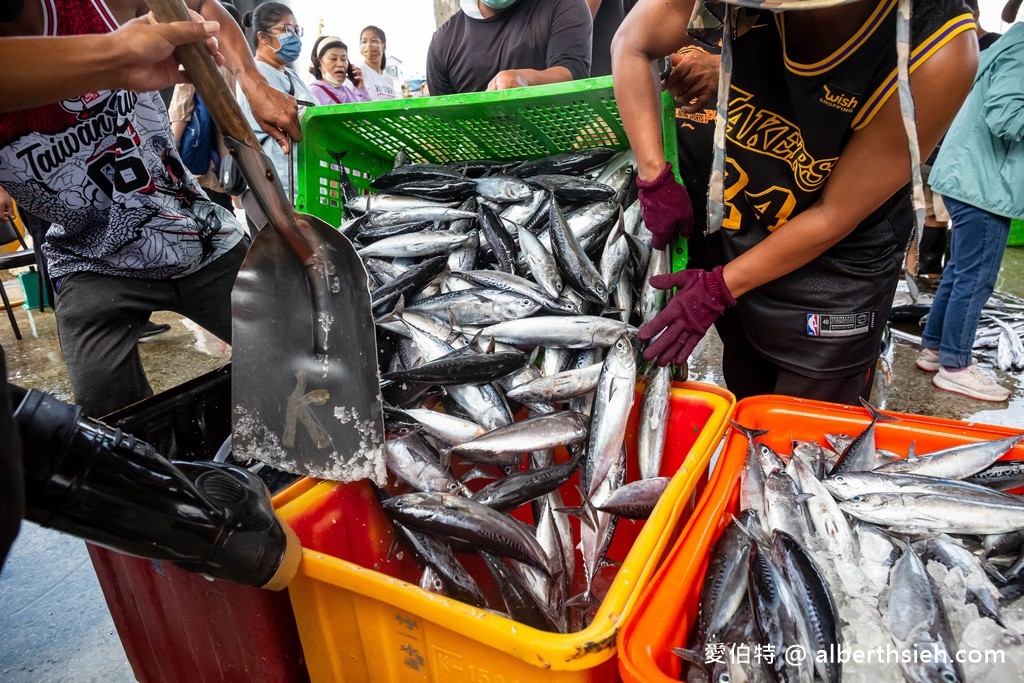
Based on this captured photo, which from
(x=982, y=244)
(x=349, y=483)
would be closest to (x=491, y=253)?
(x=349, y=483)

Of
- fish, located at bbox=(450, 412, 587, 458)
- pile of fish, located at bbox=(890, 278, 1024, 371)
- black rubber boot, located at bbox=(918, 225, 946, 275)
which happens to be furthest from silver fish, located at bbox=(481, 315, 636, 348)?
black rubber boot, located at bbox=(918, 225, 946, 275)

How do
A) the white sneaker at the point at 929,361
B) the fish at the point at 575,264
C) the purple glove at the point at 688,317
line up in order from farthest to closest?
the white sneaker at the point at 929,361
the fish at the point at 575,264
the purple glove at the point at 688,317

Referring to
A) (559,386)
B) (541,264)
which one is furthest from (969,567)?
(541,264)

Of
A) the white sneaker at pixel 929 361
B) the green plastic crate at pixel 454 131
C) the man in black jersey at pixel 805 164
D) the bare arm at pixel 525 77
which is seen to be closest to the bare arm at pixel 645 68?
the man in black jersey at pixel 805 164

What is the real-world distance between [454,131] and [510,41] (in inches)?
49.0

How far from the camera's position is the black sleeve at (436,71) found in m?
3.61

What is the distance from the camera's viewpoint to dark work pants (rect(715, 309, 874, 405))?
6.32ft

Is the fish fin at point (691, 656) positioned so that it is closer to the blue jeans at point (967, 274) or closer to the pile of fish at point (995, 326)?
the pile of fish at point (995, 326)

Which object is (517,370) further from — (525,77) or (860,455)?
(525,77)

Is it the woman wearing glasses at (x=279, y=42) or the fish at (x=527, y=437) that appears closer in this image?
the fish at (x=527, y=437)

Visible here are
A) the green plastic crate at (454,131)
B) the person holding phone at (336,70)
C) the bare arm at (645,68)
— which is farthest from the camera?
the person holding phone at (336,70)

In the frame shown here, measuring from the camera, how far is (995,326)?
4.45m

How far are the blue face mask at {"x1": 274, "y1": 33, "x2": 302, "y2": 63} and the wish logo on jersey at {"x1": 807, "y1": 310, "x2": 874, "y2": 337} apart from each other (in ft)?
17.7

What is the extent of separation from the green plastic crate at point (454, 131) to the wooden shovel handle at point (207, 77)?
44.1 inches
